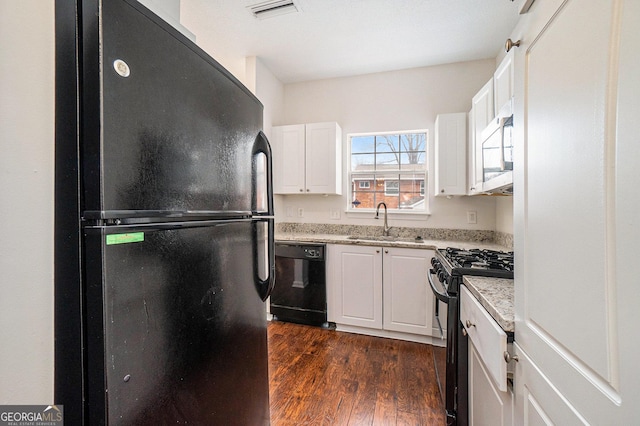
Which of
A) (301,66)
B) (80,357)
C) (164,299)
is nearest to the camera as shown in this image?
(80,357)

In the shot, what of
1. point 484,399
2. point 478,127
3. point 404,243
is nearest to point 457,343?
point 484,399

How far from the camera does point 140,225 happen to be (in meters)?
0.60

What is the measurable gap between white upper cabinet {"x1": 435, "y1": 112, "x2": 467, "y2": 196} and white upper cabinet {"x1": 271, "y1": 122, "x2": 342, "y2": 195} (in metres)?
1.12

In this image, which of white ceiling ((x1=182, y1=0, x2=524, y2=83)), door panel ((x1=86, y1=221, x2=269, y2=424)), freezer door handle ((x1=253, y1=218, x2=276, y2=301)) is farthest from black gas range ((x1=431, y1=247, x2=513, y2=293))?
white ceiling ((x1=182, y1=0, x2=524, y2=83))

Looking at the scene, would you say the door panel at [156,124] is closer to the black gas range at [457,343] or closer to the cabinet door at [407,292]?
the black gas range at [457,343]

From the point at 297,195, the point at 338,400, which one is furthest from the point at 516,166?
the point at 297,195

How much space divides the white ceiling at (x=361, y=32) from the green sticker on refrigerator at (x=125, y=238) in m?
2.25

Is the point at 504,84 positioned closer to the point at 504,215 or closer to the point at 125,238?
the point at 504,215

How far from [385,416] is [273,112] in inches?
124

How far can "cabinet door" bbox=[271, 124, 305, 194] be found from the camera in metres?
3.13

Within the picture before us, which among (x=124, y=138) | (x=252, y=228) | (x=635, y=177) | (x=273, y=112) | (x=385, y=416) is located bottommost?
(x=385, y=416)

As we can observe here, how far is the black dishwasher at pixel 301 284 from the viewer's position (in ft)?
8.84

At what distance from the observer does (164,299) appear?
0.66 m

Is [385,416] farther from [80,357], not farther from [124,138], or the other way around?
[124,138]
